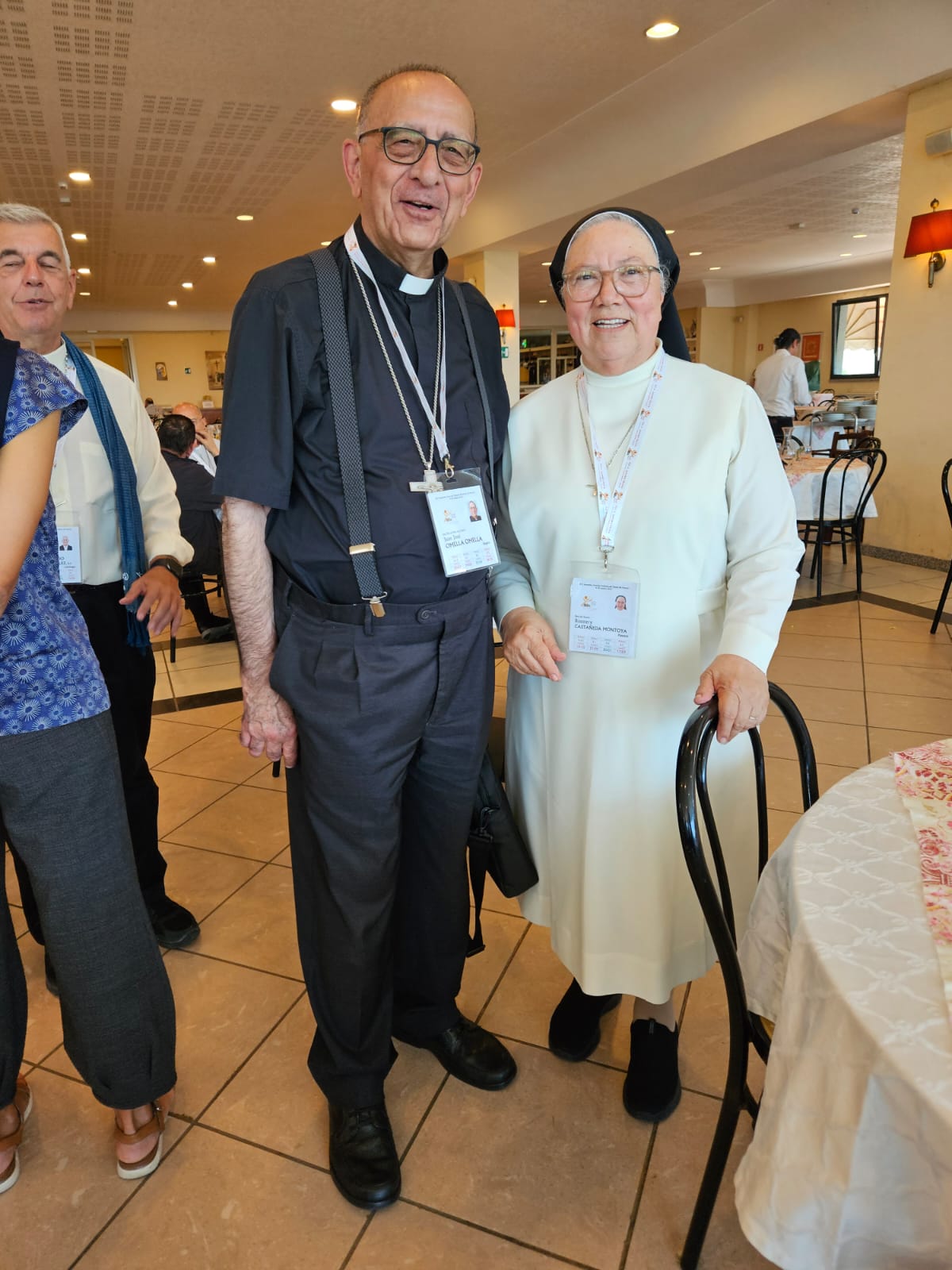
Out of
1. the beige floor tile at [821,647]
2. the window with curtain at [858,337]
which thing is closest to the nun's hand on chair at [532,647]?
the beige floor tile at [821,647]

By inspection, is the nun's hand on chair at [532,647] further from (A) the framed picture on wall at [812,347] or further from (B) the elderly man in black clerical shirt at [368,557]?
(A) the framed picture on wall at [812,347]

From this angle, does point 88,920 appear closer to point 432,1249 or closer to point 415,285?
point 432,1249

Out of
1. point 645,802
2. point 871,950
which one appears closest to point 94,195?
point 645,802

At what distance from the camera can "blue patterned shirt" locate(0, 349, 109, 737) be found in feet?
3.83

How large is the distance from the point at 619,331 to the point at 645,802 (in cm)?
82

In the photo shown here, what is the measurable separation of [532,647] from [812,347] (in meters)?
18.1

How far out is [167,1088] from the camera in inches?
60.0

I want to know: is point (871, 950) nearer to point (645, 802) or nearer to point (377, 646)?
point (645, 802)

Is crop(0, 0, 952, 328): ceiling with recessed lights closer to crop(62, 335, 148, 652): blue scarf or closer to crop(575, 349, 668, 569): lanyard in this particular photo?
crop(62, 335, 148, 652): blue scarf

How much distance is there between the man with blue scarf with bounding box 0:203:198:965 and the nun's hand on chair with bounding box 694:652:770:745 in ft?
4.04

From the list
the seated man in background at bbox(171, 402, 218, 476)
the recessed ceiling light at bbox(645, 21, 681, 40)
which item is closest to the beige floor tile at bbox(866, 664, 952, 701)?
the seated man in background at bbox(171, 402, 218, 476)

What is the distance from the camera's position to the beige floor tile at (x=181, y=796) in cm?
283

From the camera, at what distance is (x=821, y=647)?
4301mm

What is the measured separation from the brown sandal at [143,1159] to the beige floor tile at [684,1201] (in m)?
0.87
